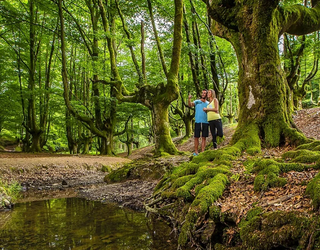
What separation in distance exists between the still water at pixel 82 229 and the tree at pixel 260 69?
2818 mm

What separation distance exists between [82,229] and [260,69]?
5.07 meters

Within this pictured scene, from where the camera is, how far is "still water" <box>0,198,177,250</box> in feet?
11.1

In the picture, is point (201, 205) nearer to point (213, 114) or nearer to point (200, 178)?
point (200, 178)

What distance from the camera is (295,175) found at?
124 inches

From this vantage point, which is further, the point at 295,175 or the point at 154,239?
the point at 154,239

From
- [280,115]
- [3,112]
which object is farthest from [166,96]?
[3,112]

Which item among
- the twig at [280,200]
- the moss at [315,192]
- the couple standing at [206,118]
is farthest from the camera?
the couple standing at [206,118]

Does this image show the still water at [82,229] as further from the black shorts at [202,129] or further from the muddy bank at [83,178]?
the black shorts at [202,129]

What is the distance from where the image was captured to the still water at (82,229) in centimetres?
337

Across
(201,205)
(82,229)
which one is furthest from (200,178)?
(82,229)

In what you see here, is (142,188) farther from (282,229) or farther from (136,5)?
(136,5)

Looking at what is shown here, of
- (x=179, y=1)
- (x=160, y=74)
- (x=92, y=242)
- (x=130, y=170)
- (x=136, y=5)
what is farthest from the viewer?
(x=160, y=74)

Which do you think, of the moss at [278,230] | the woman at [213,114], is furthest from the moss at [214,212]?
the woman at [213,114]

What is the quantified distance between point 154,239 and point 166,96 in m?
8.29
